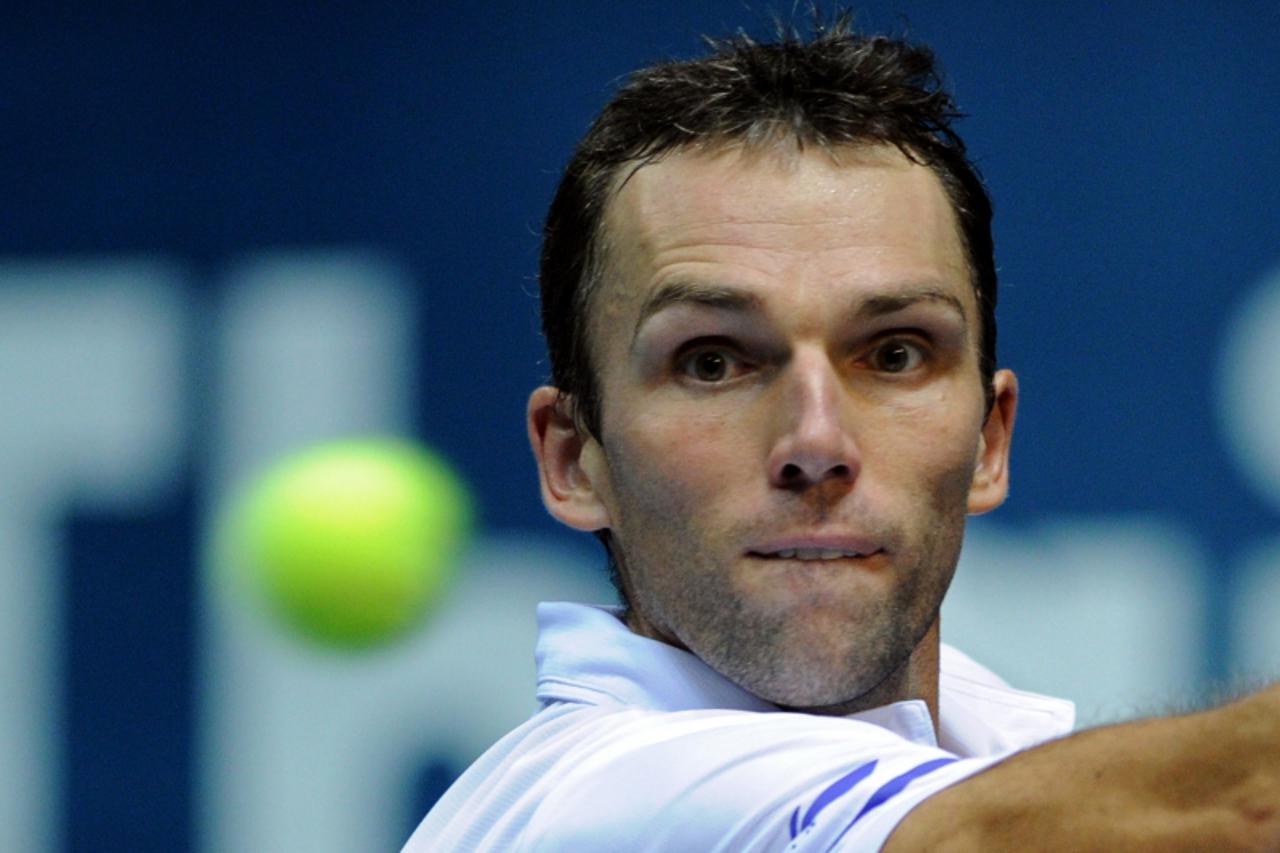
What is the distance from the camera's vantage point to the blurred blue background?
14.2ft

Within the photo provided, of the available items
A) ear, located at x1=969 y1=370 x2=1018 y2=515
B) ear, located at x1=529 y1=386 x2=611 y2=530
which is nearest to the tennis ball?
ear, located at x1=529 y1=386 x2=611 y2=530

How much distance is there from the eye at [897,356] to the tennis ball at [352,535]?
2371mm

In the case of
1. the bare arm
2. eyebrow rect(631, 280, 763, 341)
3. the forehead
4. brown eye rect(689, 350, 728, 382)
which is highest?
the forehead

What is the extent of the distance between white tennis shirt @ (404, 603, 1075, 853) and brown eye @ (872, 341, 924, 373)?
0.38m

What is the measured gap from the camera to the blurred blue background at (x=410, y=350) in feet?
14.2

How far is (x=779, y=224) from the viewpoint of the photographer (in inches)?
88.1

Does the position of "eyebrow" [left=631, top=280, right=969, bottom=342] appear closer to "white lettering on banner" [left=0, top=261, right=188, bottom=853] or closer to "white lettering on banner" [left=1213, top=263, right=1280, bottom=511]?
"white lettering on banner" [left=1213, top=263, right=1280, bottom=511]

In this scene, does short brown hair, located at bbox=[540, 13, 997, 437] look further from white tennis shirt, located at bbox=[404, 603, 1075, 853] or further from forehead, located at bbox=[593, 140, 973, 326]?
white tennis shirt, located at bbox=[404, 603, 1075, 853]

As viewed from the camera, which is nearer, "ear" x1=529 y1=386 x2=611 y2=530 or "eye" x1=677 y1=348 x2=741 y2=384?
"eye" x1=677 y1=348 x2=741 y2=384

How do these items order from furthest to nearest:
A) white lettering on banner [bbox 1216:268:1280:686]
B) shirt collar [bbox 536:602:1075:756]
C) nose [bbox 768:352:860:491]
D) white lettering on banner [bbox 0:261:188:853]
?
white lettering on banner [bbox 0:261:188:853] → white lettering on banner [bbox 1216:268:1280:686] → shirt collar [bbox 536:602:1075:756] → nose [bbox 768:352:860:491]

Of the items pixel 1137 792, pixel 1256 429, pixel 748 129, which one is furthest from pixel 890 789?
pixel 1256 429

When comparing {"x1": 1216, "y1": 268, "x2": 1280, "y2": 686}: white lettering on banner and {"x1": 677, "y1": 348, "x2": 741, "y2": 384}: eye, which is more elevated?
{"x1": 677, "y1": 348, "x2": 741, "y2": 384}: eye

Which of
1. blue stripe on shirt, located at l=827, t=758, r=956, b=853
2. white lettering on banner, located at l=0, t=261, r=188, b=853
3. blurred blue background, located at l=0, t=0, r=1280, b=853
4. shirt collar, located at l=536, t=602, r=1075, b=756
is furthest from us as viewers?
white lettering on banner, located at l=0, t=261, r=188, b=853

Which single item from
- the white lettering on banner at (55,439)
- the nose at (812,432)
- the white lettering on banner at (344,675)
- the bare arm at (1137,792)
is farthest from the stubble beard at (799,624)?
the white lettering on banner at (55,439)
